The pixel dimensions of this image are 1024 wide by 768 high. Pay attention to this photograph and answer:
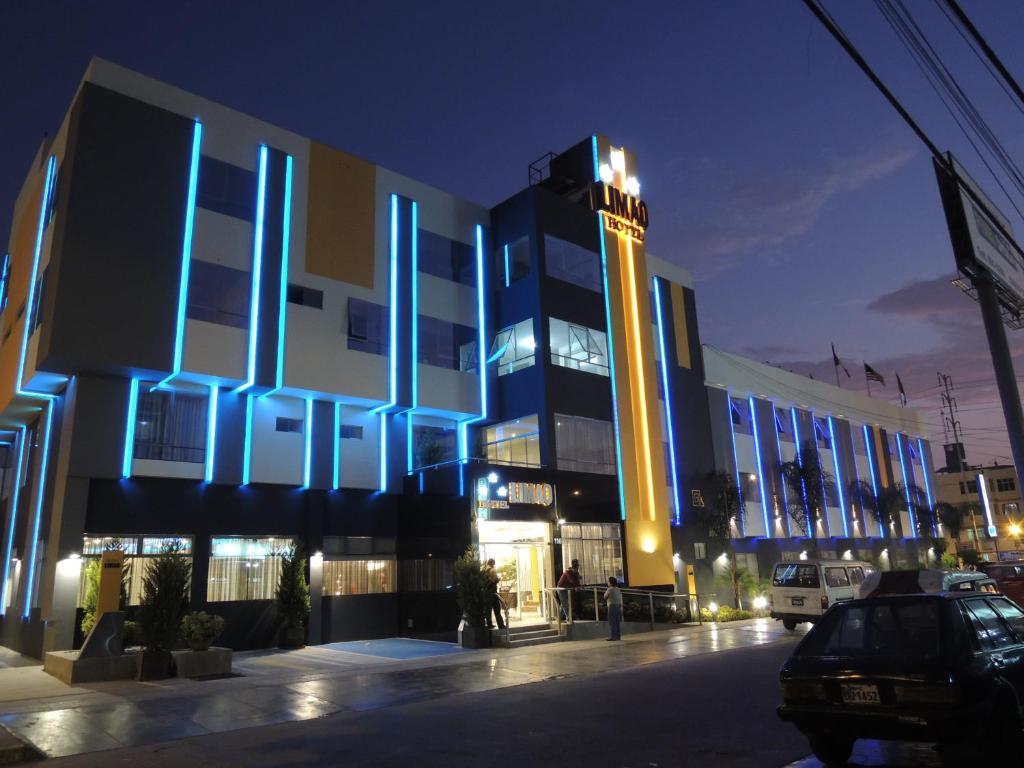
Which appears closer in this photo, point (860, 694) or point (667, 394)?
point (860, 694)

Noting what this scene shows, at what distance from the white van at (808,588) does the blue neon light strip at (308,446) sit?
47.8 feet

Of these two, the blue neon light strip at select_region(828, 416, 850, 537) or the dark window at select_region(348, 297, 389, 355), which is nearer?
the dark window at select_region(348, 297, 389, 355)

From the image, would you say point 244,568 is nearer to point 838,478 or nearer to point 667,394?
point 667,394

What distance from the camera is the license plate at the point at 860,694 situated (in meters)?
6.40

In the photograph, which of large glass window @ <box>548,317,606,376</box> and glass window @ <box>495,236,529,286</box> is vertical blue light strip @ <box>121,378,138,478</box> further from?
glass window @ <box>495,236,529,286</box>

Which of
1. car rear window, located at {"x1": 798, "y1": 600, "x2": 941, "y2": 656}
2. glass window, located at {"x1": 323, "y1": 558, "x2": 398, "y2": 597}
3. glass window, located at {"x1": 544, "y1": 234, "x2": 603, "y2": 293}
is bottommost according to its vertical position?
car rear window, located at {"x1": 798, "y1": 600, "x2": 941, "y2": 656}

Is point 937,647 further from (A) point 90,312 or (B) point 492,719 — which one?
(A) point 90,312

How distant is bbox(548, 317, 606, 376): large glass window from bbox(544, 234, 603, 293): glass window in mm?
1810

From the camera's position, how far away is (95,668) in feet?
46.1

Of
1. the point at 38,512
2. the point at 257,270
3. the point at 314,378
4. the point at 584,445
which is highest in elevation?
the point at 257,270

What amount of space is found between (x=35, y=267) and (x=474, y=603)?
16.5 metres

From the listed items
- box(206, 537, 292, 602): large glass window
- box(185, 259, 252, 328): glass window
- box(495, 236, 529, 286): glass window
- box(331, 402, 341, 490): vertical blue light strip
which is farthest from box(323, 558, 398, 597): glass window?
box(495, 236, 529, 286): glass window

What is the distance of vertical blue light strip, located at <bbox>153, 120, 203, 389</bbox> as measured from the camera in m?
20.0

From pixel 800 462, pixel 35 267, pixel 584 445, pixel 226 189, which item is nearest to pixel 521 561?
pixel 584 445
